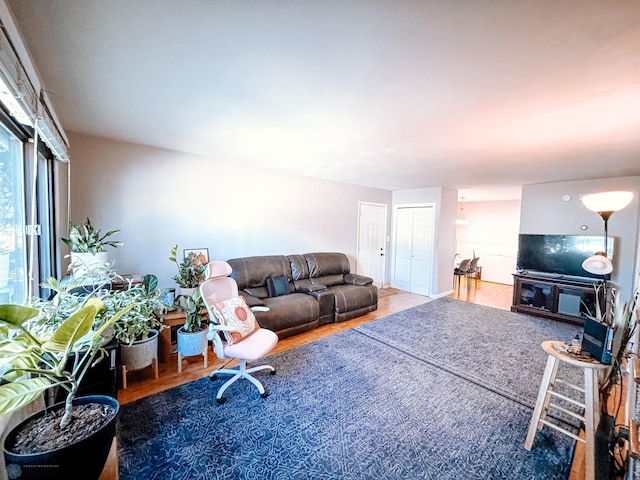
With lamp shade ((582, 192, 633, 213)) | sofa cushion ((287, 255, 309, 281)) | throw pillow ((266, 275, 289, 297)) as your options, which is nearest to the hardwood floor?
throw pillow ((266, 275, 289, 297))

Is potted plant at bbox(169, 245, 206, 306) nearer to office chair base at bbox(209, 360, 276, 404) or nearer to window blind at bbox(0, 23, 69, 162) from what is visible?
office chair base at bbox(209, 360, 276, 404)

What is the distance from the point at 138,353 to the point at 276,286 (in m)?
1.91

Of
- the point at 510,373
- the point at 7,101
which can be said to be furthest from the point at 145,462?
the point at 510,373

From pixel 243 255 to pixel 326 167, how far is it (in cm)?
190

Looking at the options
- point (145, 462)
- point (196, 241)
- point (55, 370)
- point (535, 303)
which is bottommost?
point (145, 462)

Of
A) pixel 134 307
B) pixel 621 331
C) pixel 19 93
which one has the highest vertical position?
pixel 19 93

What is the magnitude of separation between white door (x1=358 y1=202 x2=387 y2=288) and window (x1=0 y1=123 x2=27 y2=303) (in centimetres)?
502

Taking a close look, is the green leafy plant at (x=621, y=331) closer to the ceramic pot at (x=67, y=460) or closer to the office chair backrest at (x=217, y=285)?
the ceramic pot at (x=67, y=460)

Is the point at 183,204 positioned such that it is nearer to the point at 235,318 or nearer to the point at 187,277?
the point at 187,277

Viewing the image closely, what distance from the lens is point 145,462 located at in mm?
1635

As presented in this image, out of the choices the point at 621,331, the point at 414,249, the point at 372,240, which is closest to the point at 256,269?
the point at 372,240

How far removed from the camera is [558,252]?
4.52m

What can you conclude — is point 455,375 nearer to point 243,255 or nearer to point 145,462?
point 145,462

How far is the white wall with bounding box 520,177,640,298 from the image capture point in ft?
13.2
